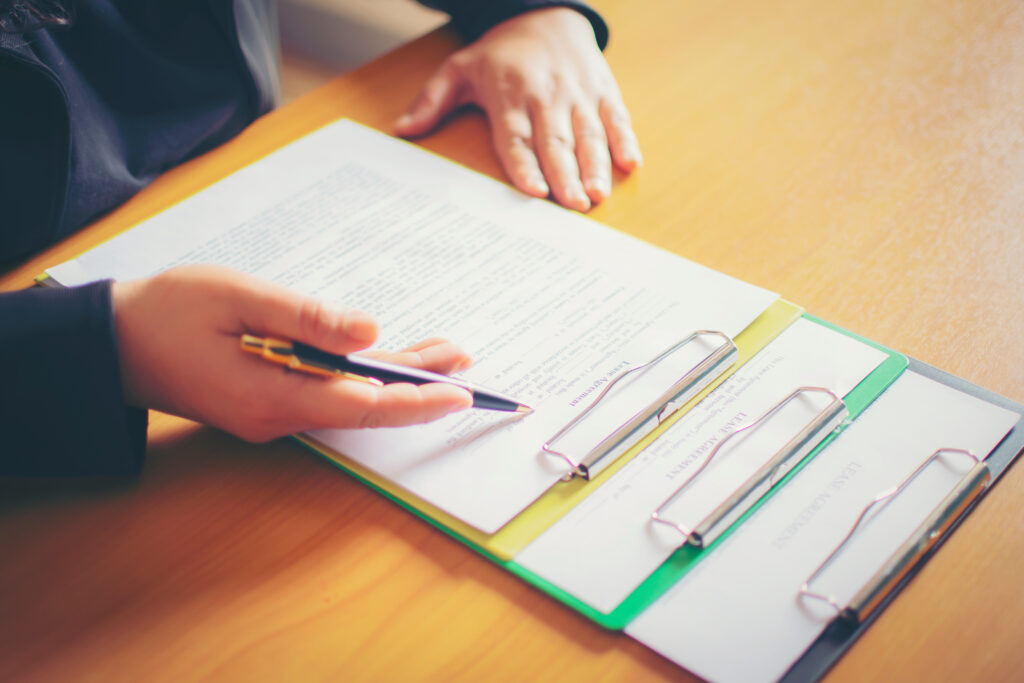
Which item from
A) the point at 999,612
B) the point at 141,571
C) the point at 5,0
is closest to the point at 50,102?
the point at 5,0

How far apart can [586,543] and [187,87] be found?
0.57 m

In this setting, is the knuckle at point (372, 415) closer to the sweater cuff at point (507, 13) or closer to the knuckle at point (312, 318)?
the knuckle at point (312, 318)

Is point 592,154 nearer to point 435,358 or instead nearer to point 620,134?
point 620,134

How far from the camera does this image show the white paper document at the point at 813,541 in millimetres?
353

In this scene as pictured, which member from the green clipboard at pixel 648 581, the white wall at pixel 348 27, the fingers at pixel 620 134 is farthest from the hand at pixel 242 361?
the white wall at pixel 348 27

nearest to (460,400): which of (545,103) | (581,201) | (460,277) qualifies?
(460,277)

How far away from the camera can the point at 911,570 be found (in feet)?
1.26

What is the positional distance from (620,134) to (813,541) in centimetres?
42

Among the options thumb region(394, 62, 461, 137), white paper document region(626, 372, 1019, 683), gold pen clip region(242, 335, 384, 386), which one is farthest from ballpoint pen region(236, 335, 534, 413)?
thumb region(394, 62, 461, 137)

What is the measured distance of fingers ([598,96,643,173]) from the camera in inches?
26.3

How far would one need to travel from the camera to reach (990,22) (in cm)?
82

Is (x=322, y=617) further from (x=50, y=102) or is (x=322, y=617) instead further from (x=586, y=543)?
(x=50, y=102)

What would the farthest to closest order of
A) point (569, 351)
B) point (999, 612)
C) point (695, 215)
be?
point (695, 215) < point (569, 351) < point (999, 612)

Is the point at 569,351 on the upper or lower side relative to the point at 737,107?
lower
